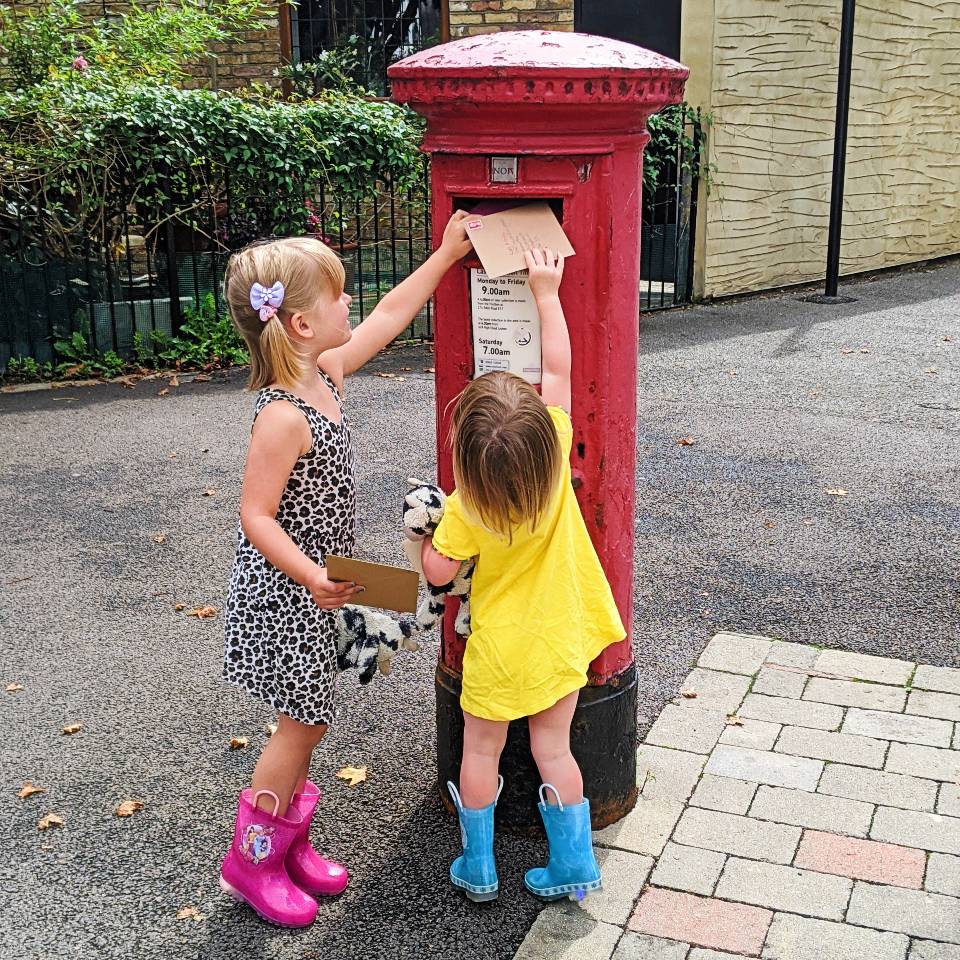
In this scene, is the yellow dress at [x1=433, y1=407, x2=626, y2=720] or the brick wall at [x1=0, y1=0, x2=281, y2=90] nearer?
the yellow dress at [x1=433, y1=407, x2=626, y2=720]

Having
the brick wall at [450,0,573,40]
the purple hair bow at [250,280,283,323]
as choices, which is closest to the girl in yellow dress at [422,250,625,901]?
the purple hair bow at [250,280,283,323]

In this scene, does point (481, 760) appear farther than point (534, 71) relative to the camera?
Yes

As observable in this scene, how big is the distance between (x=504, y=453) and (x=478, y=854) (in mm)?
996

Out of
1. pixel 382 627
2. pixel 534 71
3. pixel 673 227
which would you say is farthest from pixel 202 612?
pixel 673 227

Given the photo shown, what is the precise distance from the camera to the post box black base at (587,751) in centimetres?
309

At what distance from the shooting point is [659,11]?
11047 mm

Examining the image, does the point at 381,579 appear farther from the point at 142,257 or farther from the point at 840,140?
the point at 840,140

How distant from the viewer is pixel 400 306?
116 inches

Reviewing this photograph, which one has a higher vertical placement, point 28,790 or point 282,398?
point 282,398

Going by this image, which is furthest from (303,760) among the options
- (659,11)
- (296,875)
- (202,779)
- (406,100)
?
(659,11)

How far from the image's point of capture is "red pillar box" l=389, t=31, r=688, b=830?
2.61 meters

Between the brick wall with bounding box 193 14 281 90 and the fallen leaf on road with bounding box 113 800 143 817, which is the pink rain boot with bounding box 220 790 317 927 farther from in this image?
the brick wall with bounding box 193 14 281 90

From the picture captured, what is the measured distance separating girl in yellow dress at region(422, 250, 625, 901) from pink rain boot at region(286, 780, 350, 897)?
285 millimetres

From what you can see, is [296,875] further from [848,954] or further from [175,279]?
[175,279]
